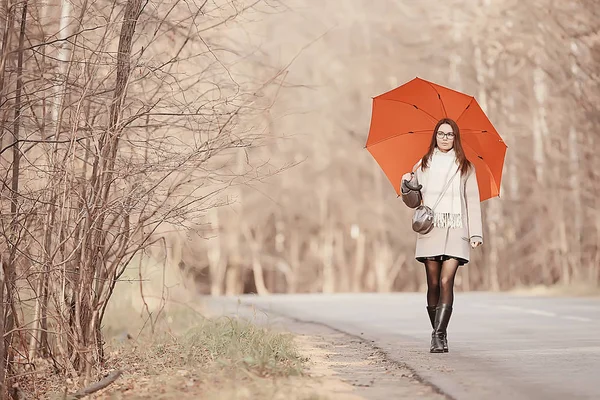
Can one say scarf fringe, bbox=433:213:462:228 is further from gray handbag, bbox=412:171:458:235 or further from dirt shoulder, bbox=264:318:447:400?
dirt shoulder, bbox=264:318:447:400

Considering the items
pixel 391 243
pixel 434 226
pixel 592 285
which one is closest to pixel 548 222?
pixel 592 285

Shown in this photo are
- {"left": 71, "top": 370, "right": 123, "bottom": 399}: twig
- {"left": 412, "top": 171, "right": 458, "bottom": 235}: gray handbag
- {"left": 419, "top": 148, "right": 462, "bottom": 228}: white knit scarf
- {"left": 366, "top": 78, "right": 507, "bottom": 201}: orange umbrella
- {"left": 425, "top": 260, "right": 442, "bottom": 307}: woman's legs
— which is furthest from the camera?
{"left": 366, "top": 78, "right": 507, "bottom": 201}: orange umbrella

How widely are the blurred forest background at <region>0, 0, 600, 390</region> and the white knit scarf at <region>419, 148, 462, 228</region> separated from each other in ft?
4.71

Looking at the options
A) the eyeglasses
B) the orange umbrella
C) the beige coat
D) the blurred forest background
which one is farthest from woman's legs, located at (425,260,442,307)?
the blurred forest background

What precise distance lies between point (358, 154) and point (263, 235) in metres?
3.51

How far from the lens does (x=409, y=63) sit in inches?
1329

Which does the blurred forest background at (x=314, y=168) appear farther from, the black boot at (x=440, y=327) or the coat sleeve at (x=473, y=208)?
the black boot at (x=440, y=327)

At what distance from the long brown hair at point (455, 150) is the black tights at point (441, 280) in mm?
757

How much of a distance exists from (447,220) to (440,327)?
87cm

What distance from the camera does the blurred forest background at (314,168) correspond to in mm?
8766

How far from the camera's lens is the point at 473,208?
10.2m

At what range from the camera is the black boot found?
1011 centimetres

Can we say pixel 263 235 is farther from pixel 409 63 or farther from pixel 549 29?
pixel 549 29

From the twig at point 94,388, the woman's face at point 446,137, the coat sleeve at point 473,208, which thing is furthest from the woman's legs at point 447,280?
the twig at point 94,388
